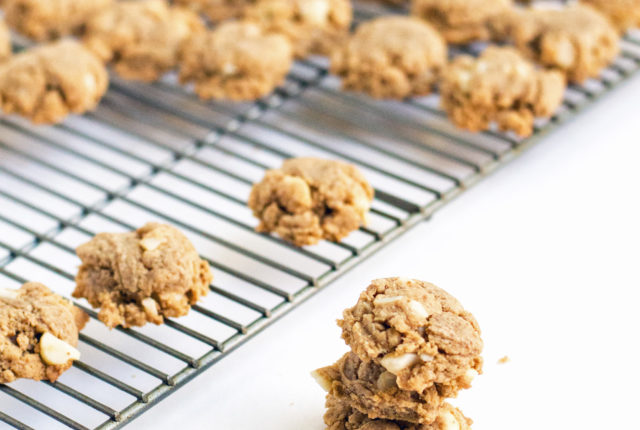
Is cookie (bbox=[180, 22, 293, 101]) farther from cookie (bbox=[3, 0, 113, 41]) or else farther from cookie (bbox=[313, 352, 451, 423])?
cookie (bbox=[313, 352, 451, 423])

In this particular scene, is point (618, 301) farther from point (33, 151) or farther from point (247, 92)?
point (33, 151)

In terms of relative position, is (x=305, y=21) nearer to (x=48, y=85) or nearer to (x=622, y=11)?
(x=48, y=85)

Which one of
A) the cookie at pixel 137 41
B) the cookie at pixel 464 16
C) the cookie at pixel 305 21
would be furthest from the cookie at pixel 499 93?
the cookie at pixel 137 41

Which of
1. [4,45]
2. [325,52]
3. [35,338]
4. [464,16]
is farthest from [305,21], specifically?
[35,338]

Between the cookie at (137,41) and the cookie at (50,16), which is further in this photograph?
the cookie at (50,16)

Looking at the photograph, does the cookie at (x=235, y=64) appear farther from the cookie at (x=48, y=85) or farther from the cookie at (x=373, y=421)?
the cookie at (x=373, y=421)
